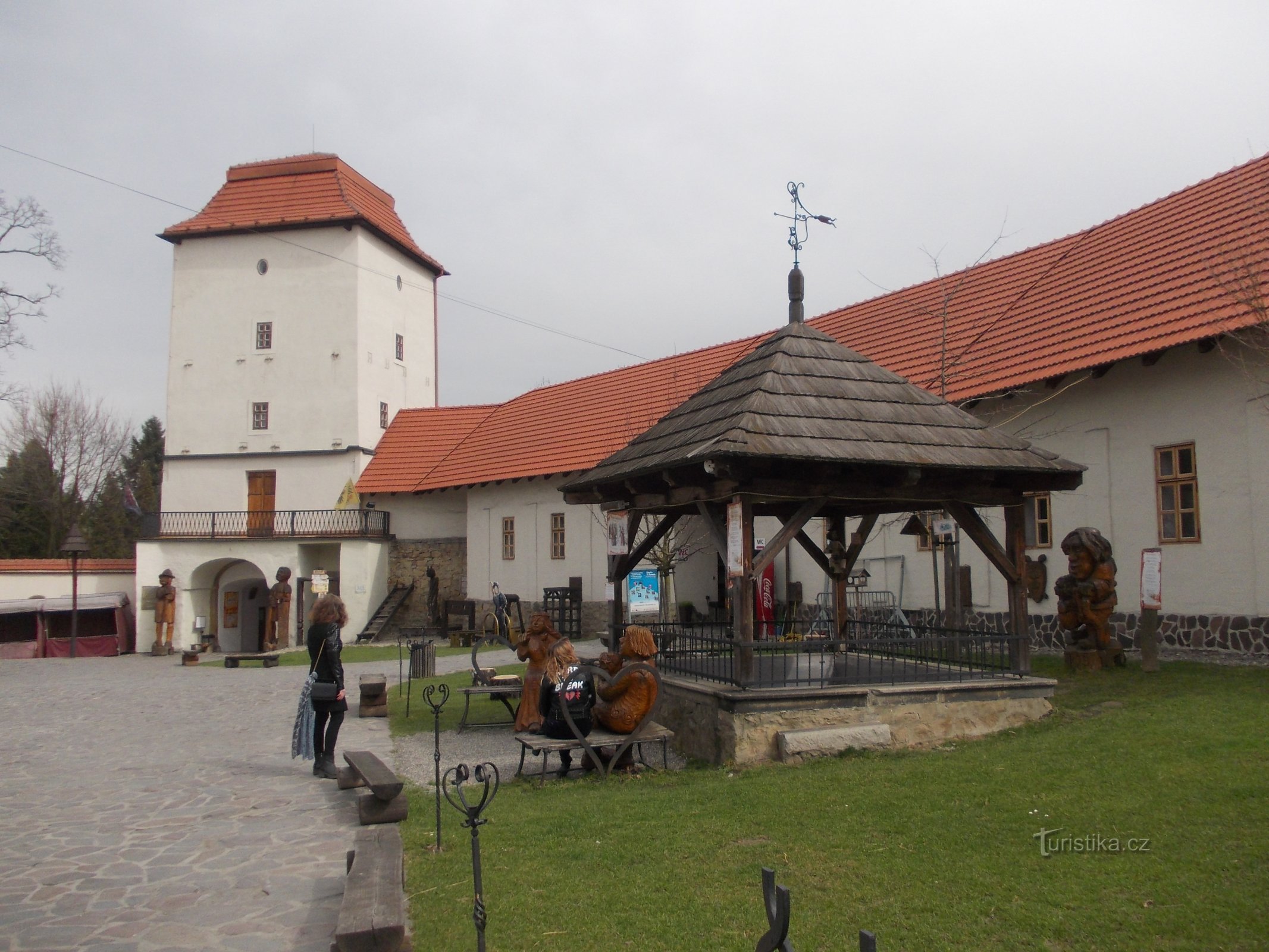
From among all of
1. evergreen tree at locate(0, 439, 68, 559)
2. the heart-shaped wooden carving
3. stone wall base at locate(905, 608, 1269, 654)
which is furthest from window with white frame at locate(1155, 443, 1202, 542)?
evergreen tree at locate(0, 439, 68, 559)

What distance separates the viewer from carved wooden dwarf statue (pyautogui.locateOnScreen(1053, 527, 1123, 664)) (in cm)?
1198

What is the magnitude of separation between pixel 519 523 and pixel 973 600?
1426 cm

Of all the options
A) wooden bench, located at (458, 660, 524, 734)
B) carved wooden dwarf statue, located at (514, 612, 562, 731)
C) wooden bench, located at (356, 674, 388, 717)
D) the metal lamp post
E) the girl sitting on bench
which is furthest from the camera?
the metal lamp post

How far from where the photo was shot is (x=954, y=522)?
970 centimetres

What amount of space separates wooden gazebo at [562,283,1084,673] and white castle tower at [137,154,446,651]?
23577 millimetres

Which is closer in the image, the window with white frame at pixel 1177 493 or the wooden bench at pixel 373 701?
the wooden bench at pixel 373 701

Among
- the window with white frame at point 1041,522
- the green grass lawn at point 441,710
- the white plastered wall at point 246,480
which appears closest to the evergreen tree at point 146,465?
A: the white plastered wall at point 246,480

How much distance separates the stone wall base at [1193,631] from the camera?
40.5 ft

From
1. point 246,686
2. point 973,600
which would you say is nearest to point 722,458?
point 973,600

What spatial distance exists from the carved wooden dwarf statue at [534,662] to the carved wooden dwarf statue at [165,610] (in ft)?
80.2

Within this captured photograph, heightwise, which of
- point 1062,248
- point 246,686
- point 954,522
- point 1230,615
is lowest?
point 246,686

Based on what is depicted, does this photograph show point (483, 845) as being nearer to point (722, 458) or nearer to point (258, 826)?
point (258, 826)

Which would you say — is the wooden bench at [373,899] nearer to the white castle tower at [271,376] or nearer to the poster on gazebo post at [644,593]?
the poster on gazebo post at [644,593]

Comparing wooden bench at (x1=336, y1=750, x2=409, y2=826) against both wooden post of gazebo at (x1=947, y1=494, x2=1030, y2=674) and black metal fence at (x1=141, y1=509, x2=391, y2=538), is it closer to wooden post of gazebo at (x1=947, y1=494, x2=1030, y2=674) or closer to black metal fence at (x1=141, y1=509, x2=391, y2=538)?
wooden post of gazebo at (x1=947, y1=494, x2=1030, y2=674)
